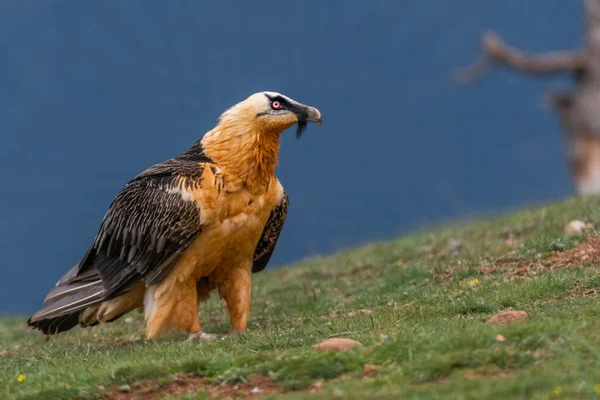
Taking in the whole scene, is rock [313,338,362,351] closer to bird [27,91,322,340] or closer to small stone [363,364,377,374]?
small stone [363,364,377,374]

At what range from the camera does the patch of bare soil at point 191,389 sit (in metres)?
6.12

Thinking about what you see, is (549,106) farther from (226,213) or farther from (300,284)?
(226,213)

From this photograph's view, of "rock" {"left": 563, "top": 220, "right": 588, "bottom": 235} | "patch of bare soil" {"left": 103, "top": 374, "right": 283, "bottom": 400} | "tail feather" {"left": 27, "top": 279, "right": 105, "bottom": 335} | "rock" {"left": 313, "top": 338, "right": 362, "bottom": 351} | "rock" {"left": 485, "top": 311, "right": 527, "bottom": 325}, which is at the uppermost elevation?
"rock" {"left": 563, "top": 220, "right": 588, "bottom": 235}

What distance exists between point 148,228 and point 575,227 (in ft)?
18.6

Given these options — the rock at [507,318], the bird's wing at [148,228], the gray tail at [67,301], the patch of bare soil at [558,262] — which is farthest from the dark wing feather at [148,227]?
the patch of bare soil at [558,262]

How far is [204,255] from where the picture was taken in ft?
30.3

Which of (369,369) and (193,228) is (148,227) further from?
(369,369)

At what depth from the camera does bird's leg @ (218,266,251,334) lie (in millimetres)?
9695

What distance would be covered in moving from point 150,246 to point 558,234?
5429mm

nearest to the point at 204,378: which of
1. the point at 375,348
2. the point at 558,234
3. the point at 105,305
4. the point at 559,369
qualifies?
the point at 375,348

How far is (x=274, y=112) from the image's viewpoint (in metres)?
9.43

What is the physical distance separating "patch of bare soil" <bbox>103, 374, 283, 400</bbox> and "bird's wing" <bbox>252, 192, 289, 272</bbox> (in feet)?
11.6

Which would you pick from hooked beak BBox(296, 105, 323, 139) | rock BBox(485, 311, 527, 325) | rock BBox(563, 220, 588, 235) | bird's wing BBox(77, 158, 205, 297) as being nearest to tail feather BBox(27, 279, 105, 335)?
bird's wing BBox(77, 158, 205, 297)

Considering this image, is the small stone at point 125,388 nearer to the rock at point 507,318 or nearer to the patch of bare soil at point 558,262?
the rock at point 507,318
